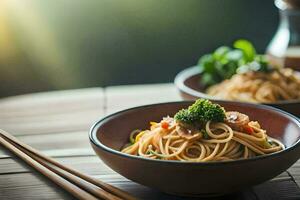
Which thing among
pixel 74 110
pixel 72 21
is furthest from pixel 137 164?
pixel 72 21

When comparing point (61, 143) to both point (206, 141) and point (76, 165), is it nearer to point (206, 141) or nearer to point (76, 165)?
point (76, 165)

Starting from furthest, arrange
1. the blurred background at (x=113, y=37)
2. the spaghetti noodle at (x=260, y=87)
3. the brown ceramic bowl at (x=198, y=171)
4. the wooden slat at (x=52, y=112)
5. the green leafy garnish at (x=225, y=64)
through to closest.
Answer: the blurred background at (x=113, y=37) → the green leafy garnish at (x=225, y=64) → the spaghetti noodle at (x=260, y=87) → the wooden slat at (x=52, y=112) → the brown ceramic bowl at (x=198, y=171)

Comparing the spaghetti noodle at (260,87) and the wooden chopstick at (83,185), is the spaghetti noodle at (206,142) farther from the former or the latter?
the spaghetti noodle at (260,87)

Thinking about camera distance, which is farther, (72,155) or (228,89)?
(228,89)

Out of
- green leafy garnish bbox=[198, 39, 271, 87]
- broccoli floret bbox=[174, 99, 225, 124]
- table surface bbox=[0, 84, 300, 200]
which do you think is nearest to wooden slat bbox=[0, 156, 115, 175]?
table surface bbox=[0, 84, 300, 200]

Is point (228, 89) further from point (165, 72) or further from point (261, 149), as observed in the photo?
point (165, 72)

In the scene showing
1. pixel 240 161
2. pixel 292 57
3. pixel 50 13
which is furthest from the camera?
pixel 50 13

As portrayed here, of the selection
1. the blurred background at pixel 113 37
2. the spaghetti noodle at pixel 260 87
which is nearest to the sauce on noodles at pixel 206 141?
the spaghetti noodle at pixel 260 87
